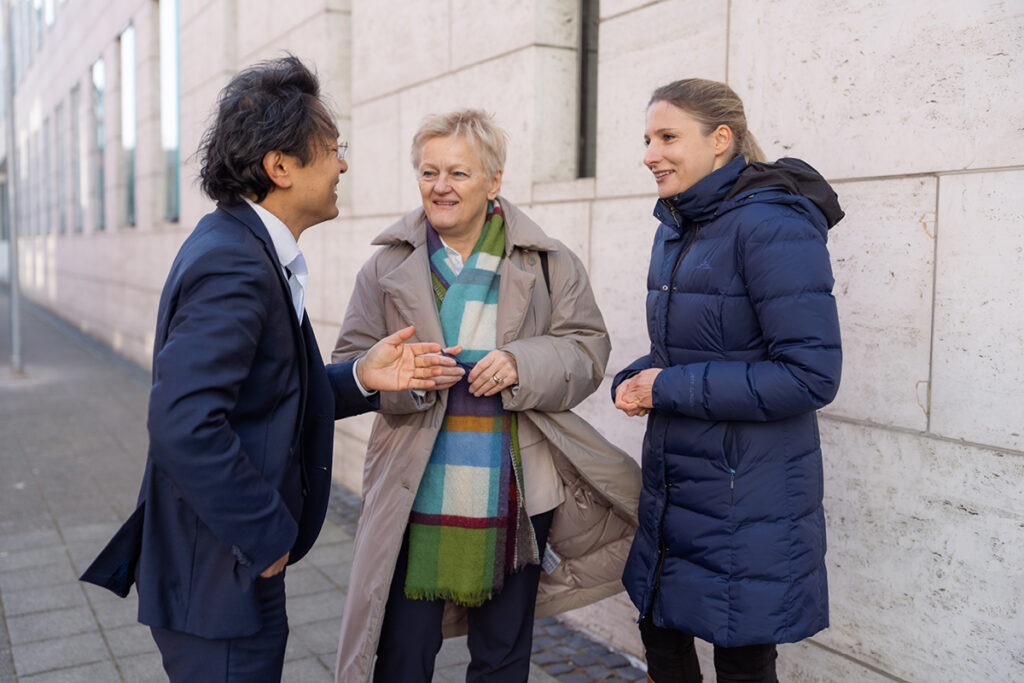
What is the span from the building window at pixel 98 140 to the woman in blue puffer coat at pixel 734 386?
1757cm

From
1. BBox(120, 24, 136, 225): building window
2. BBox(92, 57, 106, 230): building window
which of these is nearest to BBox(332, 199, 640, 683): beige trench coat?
BBox(120, 24, 136, 225): building window

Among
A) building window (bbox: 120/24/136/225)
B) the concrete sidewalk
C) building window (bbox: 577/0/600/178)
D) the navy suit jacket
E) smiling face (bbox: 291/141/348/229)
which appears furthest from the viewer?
building window (bbox: 120/24/136/225)

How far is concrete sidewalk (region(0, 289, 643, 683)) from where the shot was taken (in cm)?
379

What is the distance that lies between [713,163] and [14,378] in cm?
1205

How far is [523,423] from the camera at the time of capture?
2832 millimetres

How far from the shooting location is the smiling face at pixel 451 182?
277 cm

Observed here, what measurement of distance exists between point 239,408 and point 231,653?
20.8 inches

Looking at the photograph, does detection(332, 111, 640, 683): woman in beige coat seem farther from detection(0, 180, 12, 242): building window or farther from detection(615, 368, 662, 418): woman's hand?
detection(0, 180, 12, 242): building window

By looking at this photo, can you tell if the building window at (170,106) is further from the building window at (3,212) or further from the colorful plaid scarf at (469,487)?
the building window at (3,212)

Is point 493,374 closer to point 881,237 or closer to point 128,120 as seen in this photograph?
point 881,237

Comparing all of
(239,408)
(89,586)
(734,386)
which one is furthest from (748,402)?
(89,586)

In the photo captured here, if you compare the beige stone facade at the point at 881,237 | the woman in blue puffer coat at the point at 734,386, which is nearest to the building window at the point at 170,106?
the beige stone facade at the point at 881,237

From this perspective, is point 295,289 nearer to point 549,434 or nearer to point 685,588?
point 549,434

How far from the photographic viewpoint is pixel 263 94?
2076 millimetres
